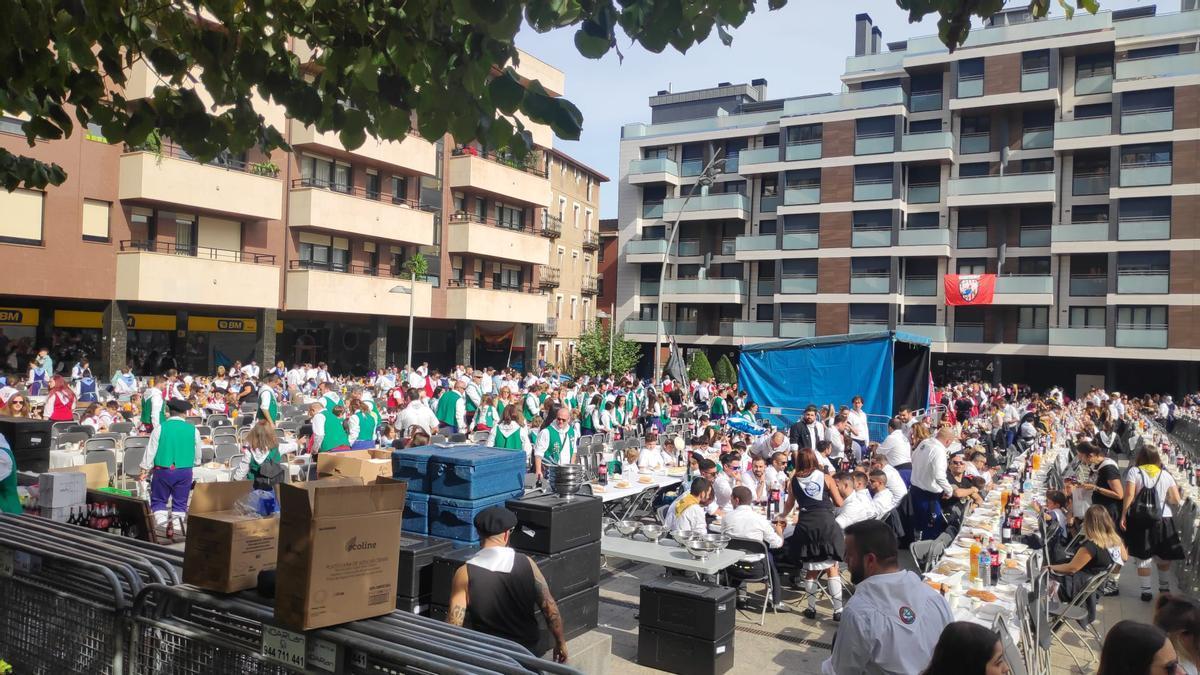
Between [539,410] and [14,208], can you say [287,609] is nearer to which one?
[539,410]

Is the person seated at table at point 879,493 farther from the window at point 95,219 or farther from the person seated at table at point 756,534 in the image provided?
the window at point 95,219

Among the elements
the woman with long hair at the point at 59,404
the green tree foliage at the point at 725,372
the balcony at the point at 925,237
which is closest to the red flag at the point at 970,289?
the balcony at the point at 925,237

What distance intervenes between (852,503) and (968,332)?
124 feet

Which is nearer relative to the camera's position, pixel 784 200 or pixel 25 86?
pixel 25 86

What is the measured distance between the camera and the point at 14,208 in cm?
2412

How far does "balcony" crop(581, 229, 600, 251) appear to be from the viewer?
177ft

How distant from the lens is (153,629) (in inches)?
128

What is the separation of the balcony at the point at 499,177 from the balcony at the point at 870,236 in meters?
16.9

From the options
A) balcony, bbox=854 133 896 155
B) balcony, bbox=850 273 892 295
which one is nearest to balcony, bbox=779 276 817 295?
balcony, bbox=850 273 892 295

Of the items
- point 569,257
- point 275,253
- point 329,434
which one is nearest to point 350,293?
point 275,253

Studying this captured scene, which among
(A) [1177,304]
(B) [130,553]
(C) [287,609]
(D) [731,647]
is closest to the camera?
(C) [287,609]

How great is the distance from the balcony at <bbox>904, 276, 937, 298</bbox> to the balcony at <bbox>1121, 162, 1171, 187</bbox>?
9.66 meters

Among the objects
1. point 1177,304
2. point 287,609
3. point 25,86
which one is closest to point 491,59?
point 287,609

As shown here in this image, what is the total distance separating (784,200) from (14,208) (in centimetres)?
3702
